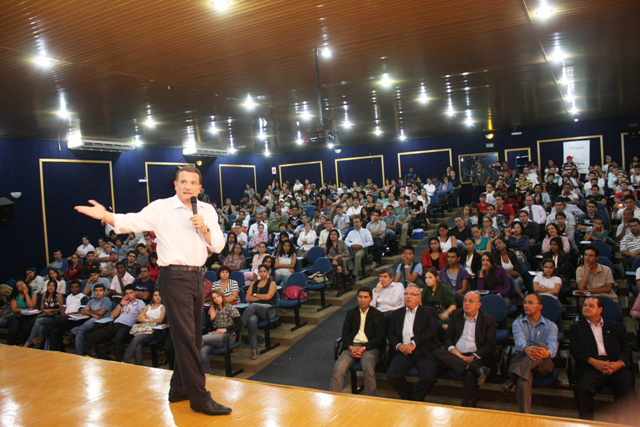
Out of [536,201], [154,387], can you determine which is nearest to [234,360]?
[154,387]

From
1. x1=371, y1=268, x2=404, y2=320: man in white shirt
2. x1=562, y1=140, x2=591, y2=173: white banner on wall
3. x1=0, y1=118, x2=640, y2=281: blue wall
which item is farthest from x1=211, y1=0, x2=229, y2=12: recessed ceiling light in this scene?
x1=562, y1=140, x2=591, y2=173: white banner on wall

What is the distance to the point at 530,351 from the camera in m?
3.83

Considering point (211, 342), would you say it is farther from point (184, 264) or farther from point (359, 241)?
point (359, 241)

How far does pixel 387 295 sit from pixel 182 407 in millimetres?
3301

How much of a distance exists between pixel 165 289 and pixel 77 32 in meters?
3.68

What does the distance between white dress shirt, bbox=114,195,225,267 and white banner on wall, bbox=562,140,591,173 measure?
1568 centimetres

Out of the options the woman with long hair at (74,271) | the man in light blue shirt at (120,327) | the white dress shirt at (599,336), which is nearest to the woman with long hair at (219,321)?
the man in light blue shirt at (120,327)

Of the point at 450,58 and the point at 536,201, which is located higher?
the point at 450,58

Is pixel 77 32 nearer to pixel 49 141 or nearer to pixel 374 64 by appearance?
pixel 374 64

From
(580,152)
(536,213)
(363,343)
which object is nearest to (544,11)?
(363,343)

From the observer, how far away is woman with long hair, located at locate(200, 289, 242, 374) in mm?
5183

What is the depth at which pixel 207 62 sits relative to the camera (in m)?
5.95

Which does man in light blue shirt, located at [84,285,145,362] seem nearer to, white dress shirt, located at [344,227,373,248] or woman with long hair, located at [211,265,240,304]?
woman with long hair, located at [211,265,240,304]

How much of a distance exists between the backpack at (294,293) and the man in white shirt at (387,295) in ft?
4.68
